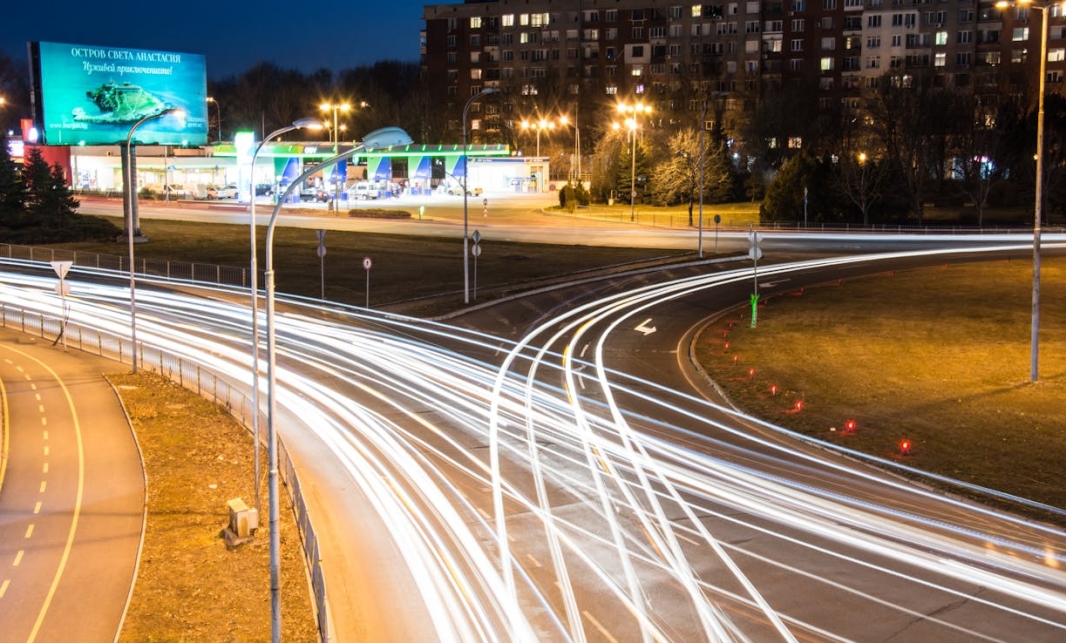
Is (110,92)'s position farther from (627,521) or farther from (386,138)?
(386,138)

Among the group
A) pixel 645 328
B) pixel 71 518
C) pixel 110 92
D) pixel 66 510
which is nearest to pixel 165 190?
pixel 110 92

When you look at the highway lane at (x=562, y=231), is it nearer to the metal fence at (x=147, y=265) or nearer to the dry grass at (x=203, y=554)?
the metal fence at (x=147, y=265)

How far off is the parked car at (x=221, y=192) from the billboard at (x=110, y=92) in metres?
46.0

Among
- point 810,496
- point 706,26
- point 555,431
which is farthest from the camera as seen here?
point 706,26

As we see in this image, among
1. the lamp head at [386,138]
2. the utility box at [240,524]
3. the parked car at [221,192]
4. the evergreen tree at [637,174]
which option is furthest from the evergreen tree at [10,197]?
the lamp head at [386,138]

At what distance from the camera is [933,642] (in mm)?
11961

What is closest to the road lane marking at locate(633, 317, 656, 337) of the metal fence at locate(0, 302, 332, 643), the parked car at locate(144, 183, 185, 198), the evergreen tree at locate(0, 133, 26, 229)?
the metal fence at locate(0, 302, 332, 643)

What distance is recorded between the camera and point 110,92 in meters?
49.5

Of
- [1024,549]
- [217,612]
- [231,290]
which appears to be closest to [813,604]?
[1024,549]

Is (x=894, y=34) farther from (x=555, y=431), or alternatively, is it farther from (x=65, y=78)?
(x=555, y=431)

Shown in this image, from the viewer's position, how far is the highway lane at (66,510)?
13.5 meters

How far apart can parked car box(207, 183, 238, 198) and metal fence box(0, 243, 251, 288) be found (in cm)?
4291

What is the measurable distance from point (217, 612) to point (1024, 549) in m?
11.8

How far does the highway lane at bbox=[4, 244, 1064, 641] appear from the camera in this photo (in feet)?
41.8
